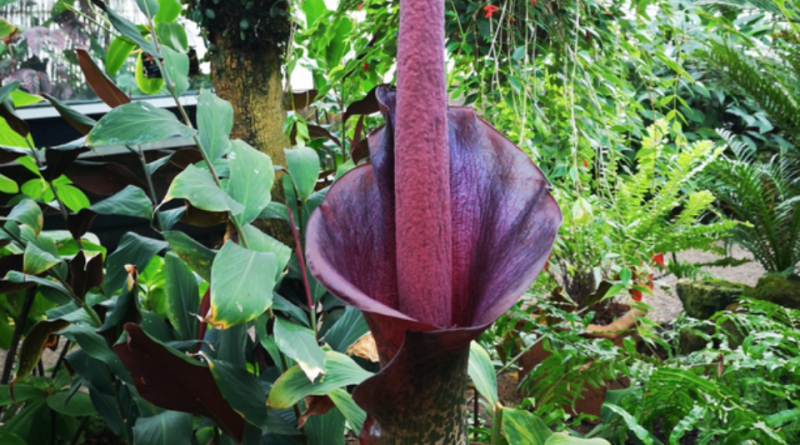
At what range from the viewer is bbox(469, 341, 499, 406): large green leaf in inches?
20.8

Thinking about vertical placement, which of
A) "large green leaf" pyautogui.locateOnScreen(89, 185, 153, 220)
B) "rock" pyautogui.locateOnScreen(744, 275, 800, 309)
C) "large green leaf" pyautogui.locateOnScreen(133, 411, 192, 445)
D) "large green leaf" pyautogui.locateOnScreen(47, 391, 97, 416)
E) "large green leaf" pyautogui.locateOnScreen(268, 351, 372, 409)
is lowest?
"rock" pyautogui.locateOnScreen(744, 275, 800, 309)

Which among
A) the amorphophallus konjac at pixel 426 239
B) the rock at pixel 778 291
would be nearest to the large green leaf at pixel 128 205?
the amorphophallus konjac at pixel 426 239

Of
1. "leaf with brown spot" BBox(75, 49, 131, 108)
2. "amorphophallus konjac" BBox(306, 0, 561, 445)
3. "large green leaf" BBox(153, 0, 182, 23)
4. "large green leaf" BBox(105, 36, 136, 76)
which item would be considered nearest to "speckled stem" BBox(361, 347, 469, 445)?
"amorphophallus konjac" BBox(306, 0, 561, 445)

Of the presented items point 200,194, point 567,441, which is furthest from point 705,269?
point 200,194

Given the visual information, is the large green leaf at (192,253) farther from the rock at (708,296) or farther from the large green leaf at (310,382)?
the rock at (708,296)

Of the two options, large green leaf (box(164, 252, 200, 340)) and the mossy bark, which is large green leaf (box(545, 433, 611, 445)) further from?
the mossy bark

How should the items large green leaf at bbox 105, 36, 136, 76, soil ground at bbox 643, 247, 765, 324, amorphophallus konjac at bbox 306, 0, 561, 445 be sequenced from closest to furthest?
amorphophallus konjac at bbox 306, 0, 561, 445 < large green leaf at bbox 105, 36, 136, 76 < soil ground at bbox 643, 247, 765, 324

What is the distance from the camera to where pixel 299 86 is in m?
1.70

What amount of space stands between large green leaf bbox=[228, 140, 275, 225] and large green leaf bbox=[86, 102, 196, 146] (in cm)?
4

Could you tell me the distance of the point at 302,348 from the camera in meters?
0.42

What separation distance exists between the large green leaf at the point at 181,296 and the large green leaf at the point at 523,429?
33cm

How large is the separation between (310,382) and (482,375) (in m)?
0.17

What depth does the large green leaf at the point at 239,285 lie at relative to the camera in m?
0.38

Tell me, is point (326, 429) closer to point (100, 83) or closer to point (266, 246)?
point (266, 246)
